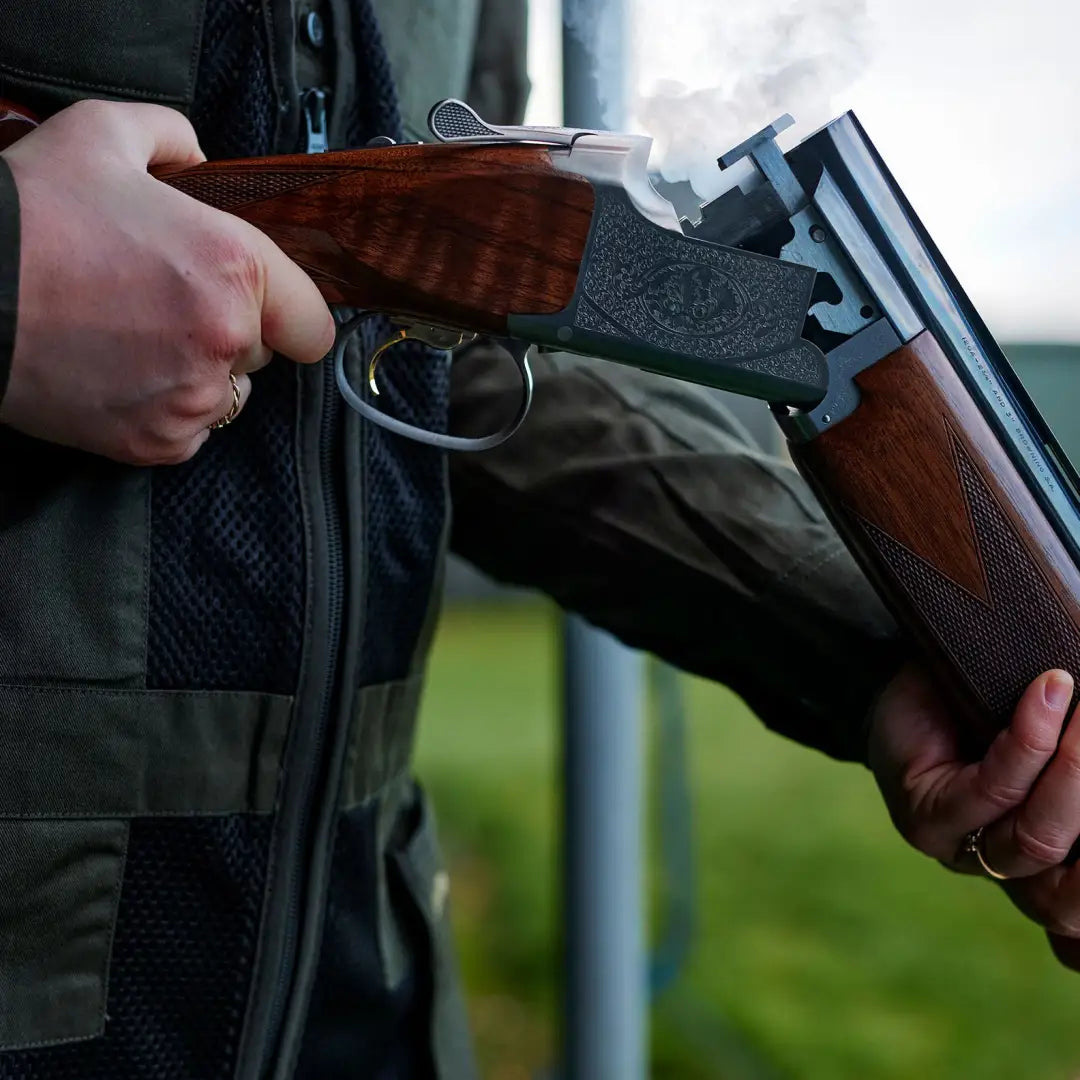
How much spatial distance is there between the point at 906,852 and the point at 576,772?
6.51ft

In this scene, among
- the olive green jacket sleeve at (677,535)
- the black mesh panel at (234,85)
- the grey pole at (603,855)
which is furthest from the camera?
the grey pole at (603,855)

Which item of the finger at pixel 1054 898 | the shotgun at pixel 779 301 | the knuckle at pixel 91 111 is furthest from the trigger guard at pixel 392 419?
the finger at pixel 1054 898

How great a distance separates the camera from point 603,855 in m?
1.65

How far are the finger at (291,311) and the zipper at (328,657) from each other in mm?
122

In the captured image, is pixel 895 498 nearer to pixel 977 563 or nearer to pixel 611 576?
pixel 977 563

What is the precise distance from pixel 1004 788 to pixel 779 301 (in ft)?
1.41

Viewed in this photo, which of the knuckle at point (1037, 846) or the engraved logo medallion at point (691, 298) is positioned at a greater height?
the engraved logo medallion at point (691, 298)

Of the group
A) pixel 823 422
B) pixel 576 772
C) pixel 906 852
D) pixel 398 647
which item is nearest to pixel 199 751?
pixel 398 647

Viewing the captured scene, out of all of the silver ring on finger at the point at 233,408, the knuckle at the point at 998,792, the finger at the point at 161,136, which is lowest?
the knuckle at the point at 998,792

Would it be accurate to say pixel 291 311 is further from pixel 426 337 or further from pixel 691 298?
pixel 691 298

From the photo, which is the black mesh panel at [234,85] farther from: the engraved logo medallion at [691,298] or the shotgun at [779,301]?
the engraved logo medallion at [691,298]

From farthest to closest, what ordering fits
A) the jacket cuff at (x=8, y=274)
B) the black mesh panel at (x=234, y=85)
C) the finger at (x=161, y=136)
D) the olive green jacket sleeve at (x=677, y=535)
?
the olive green jacket sleeve at (x=677, y=535) → the black mesh panel at (x=234, y=85) → the finger at (x=161, y=136) → the jacket cuff at (x=8, y=274)

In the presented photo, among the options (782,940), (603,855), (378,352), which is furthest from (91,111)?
(782,940)

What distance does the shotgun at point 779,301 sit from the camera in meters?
0.87
